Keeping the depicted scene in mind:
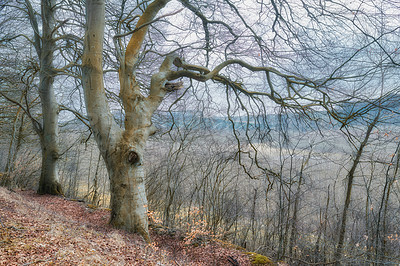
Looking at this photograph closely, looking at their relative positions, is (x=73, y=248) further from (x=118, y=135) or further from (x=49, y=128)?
(x=49, y=128)

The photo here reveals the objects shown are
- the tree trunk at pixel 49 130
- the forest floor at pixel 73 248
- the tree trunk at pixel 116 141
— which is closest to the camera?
the forest floor at pixel 73 248

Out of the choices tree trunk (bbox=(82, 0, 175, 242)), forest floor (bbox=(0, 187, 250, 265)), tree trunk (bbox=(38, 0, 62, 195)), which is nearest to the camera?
forest floor (bbox=(0, 187, 250, 265))

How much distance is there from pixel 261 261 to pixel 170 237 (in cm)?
194

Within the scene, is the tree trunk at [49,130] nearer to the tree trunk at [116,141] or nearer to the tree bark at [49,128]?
the tree bark at [49,128]

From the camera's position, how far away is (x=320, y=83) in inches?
172

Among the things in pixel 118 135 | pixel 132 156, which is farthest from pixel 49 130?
pixel 132 156

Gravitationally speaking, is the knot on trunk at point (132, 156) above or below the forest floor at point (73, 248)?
above

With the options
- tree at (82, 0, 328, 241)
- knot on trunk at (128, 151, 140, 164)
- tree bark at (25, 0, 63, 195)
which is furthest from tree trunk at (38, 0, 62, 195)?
knot on trunk at (128, 151, 140, 164)

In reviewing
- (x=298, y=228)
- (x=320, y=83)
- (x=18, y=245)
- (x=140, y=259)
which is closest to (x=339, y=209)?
(x=298, y=228)

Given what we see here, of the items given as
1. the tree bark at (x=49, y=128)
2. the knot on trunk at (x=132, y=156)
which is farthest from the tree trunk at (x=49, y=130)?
the knot on trunk at (x=132, y=156)

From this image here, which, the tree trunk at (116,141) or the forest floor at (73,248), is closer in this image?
the forest floor at (73,248)

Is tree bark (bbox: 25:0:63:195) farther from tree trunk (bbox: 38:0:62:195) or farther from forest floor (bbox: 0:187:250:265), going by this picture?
forest floor (bbox: 0:187:250:265)

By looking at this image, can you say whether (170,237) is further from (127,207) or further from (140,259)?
(140,259)

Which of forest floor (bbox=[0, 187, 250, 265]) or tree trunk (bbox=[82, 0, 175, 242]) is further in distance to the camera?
tree trunk (bbox=[82, 0, 175, 242])
